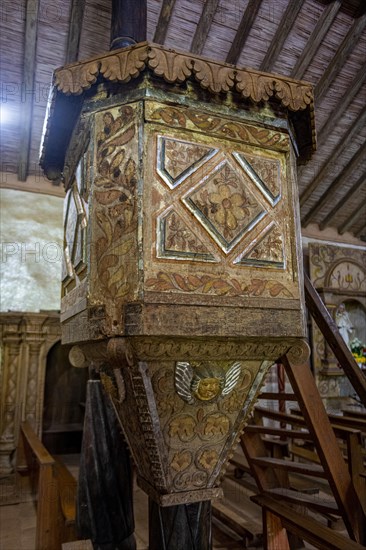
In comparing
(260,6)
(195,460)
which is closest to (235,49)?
(260,6)

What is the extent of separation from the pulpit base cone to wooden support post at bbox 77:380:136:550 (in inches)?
46.0

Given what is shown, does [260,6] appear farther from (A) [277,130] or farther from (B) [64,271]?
(B) [64,271]

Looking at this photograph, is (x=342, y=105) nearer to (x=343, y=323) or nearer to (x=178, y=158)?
(x=343, y=323)

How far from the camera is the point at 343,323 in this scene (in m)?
7.80

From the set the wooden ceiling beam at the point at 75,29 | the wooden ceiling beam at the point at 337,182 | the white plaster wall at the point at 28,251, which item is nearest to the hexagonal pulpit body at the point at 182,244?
the wooden ceiling beam at the point at 75,29

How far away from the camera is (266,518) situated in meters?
2.92

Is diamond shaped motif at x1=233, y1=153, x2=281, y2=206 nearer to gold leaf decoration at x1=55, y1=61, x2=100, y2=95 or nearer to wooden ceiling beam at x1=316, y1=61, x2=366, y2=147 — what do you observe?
gold leaf decoration at x1=55, y1=61, x2=100, y2=95

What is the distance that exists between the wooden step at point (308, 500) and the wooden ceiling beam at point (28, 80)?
475 cm

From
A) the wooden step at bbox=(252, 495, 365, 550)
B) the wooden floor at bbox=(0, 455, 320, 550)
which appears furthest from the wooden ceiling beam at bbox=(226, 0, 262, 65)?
the wooden floor at bbox=(0, 455, 320, 550)

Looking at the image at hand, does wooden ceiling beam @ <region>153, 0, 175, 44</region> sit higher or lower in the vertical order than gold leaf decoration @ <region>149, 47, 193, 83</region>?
higher

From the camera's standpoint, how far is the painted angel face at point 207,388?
156 cm

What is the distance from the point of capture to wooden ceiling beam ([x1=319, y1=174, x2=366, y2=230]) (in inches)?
286

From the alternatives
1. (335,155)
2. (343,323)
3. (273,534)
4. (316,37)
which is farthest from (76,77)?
(343,323)

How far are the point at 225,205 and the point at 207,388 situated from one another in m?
0.69
